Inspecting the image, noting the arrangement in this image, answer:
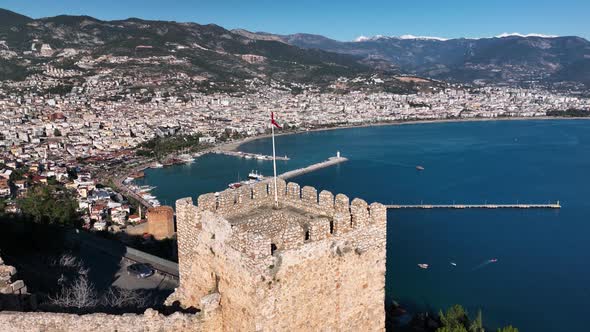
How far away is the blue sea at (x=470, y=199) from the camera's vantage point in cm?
2056

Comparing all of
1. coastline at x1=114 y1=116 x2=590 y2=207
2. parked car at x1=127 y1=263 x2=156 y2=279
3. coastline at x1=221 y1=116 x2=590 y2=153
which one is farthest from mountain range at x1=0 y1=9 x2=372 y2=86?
parked car at x1=127 y1=263 x2=156 y2=279

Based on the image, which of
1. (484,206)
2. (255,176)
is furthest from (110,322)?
(255,176)

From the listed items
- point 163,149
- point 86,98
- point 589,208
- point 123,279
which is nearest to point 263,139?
point 163,149

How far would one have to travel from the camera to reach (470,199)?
117 ft

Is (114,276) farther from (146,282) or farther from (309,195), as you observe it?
(309,195)

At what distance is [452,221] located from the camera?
3086cm

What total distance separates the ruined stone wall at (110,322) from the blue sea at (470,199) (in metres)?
16.4

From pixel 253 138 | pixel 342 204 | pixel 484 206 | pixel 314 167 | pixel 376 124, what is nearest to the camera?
pixel 342 204

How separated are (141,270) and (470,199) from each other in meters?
29.8

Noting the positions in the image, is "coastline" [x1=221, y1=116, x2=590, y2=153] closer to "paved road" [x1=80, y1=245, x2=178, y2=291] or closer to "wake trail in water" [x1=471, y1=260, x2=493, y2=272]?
"wake trail in water" [x1=471, y1=260, x2=493, y2=272]

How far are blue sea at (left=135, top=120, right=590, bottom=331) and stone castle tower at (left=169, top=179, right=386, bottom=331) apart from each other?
619 inches

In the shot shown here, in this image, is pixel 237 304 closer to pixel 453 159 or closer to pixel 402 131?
pixel 453 159

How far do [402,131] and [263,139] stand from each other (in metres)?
24.0

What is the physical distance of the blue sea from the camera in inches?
810
